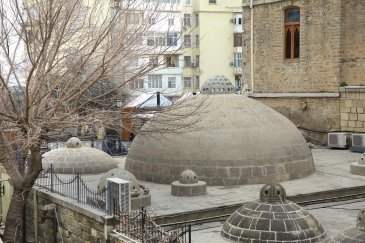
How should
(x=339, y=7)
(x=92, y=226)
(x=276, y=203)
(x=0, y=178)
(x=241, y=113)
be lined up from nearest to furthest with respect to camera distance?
(x=276, y=203) < (x=92, y=226) < (x=241, y=113) < (x=0, y=178) < (x=339, y=7)

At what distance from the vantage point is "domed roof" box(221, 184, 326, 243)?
10.9 m

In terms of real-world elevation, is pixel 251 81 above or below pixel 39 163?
above

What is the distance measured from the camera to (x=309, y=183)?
53.1 feet

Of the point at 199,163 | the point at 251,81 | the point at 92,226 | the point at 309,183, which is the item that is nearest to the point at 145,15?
the point at 199,163

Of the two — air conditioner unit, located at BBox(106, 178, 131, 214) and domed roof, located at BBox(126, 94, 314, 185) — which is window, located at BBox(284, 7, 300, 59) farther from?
air conditioner unit, located at BBox(106, 178, 131, 214)

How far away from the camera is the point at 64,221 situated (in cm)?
1490

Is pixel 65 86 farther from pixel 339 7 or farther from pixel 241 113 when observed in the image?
pixel 339 7

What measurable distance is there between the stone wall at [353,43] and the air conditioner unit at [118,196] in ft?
42.6

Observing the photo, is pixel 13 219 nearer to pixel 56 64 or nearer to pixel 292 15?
pixel 56 64

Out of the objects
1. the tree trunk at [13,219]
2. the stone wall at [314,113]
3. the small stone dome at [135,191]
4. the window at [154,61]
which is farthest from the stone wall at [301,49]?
the tree trunk at [13,219]

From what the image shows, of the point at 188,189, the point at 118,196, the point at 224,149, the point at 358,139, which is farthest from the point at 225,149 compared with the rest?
the point at 358,139

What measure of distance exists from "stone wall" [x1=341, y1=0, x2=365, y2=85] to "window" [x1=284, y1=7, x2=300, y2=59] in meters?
2.19

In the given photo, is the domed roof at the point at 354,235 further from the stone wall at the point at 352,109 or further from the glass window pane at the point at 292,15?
the glass window pane at the point at 292,15

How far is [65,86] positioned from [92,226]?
3.33 metres
